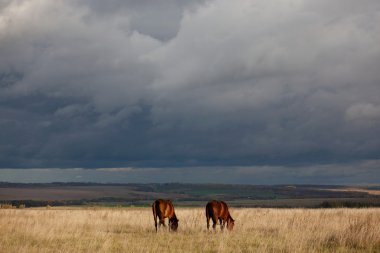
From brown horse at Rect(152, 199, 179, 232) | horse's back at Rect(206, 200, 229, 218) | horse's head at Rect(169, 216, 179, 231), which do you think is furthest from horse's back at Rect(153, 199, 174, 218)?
horse's back at Rect(206, 200, 229, 218)

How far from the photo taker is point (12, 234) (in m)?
21.0

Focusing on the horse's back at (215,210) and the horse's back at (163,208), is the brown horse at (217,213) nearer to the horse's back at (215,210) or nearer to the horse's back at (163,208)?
the horse's back at (215,210)

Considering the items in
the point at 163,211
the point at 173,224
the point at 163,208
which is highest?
the point at 163,208

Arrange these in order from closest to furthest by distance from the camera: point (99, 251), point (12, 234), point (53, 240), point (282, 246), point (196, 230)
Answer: point (99, 251), point (282, 246), point (53, 240), point (12, 234), point (196, 230)

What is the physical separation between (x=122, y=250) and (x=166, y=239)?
4046mm

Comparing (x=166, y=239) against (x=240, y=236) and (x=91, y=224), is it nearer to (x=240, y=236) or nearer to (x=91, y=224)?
(x=240, y=236)

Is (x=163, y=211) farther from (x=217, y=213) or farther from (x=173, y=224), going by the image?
(x=217, y=213)

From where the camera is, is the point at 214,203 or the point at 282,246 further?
the point at 214,203

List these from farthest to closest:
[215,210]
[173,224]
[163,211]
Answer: [163,211]
[173,224]
[215,210]

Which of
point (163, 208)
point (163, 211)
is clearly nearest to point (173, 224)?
point (163, 211)

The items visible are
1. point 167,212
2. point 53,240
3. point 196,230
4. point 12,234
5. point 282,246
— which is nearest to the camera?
point 282,246

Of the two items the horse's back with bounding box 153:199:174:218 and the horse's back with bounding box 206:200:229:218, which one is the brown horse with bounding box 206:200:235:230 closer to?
the horse's back with bounding box 206:200:229:218

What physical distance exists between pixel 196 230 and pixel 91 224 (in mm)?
6915

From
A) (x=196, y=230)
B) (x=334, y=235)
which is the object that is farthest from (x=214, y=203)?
(x=334, y=235)
